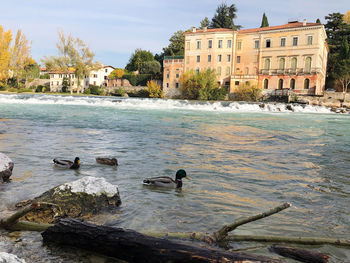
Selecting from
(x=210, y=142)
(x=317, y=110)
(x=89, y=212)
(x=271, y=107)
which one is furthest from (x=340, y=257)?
(x=317, y=110)

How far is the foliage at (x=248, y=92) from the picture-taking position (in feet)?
160

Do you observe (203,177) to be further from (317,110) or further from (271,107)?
(317,110)

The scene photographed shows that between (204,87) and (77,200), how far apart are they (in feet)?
154

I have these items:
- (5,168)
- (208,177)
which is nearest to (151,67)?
(208,177)

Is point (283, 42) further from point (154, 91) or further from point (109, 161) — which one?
point (109, 161)

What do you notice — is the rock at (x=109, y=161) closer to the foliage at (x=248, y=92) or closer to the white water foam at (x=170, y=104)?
the white water foam at (x=170, y=104)

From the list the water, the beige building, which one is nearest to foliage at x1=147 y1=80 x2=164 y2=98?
the beige building

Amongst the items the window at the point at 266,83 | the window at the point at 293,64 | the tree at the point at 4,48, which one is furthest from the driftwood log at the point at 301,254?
the tree at the point at 4,48

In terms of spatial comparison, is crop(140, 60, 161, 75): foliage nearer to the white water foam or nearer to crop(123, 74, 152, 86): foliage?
crop(123, 74, 152, 86): foliage

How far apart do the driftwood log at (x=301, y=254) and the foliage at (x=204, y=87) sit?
47.4 m

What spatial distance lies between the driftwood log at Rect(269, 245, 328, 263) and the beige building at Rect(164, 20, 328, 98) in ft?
158

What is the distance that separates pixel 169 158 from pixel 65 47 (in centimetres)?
5498

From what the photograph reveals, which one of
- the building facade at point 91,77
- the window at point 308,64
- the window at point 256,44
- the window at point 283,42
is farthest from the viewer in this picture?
the building facade at point 91,77

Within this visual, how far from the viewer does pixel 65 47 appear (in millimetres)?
57094
